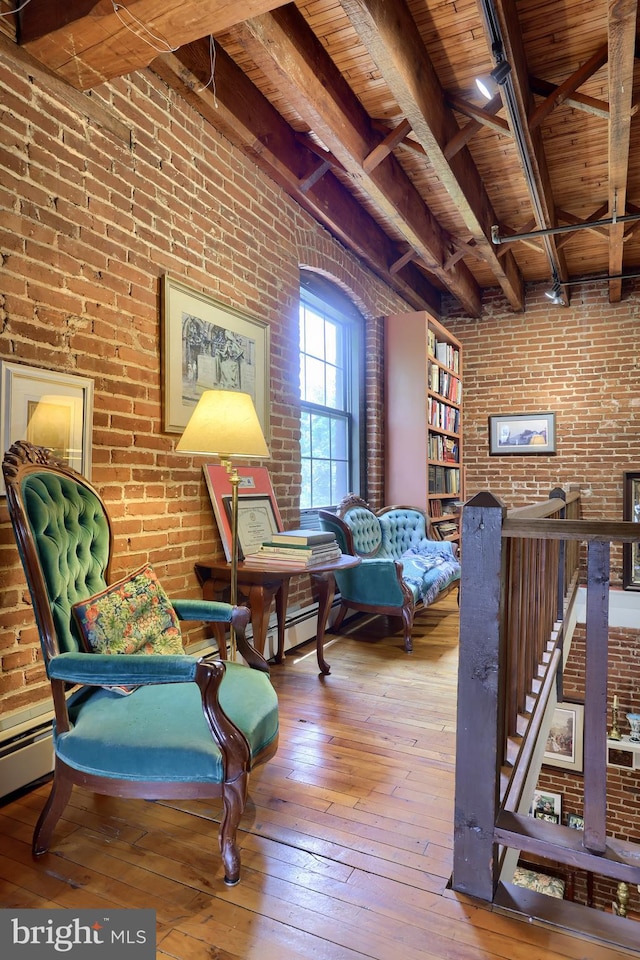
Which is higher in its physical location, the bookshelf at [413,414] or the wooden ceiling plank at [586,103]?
the wooden ceiling plank at [586,103]

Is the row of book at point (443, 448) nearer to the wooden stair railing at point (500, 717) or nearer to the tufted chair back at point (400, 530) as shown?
the tufted chair back at point (400, 530)

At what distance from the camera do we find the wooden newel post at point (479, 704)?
149cm

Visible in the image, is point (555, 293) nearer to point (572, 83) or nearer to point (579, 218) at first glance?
point (579, 218)

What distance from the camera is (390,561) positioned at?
366 centimetres

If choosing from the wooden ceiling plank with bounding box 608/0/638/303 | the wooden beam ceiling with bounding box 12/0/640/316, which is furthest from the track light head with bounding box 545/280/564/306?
the wooden ceiling plank with bounding box 608/0/638/303

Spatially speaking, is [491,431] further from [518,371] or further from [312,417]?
[312,417]

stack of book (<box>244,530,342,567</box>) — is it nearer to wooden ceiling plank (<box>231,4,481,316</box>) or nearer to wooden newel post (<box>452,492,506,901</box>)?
wooden newel post (<box>452,492,506,901</box>)

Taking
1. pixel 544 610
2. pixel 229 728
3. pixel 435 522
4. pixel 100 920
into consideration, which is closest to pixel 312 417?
pixel 435 522

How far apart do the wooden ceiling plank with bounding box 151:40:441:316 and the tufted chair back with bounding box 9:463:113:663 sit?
2072mm

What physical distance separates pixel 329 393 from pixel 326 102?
230 centimetres

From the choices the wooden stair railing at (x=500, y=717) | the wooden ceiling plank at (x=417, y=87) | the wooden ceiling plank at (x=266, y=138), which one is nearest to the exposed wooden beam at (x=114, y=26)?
the wooden ceiling plank at (x=417, y=87)

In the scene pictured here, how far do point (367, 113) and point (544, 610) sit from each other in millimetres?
3037

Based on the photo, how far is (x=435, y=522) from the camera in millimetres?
5461

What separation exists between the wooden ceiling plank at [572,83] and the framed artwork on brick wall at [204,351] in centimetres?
189
